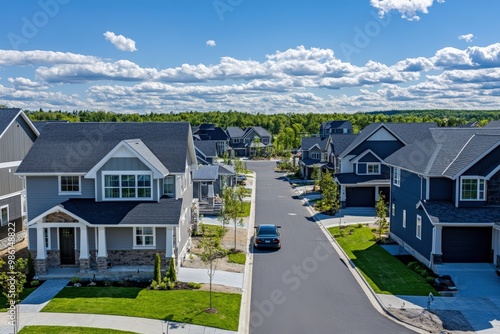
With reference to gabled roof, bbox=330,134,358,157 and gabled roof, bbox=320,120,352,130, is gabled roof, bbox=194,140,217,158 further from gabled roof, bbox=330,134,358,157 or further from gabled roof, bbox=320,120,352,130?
gabled roof, bbox=320,120,352,130

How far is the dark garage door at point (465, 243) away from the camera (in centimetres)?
2420

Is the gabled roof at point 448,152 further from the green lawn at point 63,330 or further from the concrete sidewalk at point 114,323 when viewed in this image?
the green lawn at point 63,330

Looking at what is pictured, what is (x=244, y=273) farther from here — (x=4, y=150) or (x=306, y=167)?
(x=306, y=167)

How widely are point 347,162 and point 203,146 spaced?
71.8 ft

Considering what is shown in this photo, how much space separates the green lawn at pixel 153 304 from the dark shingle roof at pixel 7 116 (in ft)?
44.5

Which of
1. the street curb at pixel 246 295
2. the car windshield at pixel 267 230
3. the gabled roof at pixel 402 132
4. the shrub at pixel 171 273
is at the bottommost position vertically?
the street curb at pixel 246 295

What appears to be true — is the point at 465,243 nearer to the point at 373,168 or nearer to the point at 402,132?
the point at 373,168

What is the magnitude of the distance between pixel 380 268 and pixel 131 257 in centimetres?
1358

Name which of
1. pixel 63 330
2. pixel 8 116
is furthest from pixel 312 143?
pixel 63 330

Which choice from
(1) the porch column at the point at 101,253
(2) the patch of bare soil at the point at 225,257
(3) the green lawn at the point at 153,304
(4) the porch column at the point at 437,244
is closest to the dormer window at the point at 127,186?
(1) the porch column at the point at 101,253

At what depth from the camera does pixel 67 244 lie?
78.1ft

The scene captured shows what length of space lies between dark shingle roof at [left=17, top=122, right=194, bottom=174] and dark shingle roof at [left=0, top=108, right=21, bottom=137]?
12.4ft

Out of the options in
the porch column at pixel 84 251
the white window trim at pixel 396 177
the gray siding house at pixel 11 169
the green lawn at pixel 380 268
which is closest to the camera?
the green lawn at pixel 380 268

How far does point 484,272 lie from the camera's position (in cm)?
2309
